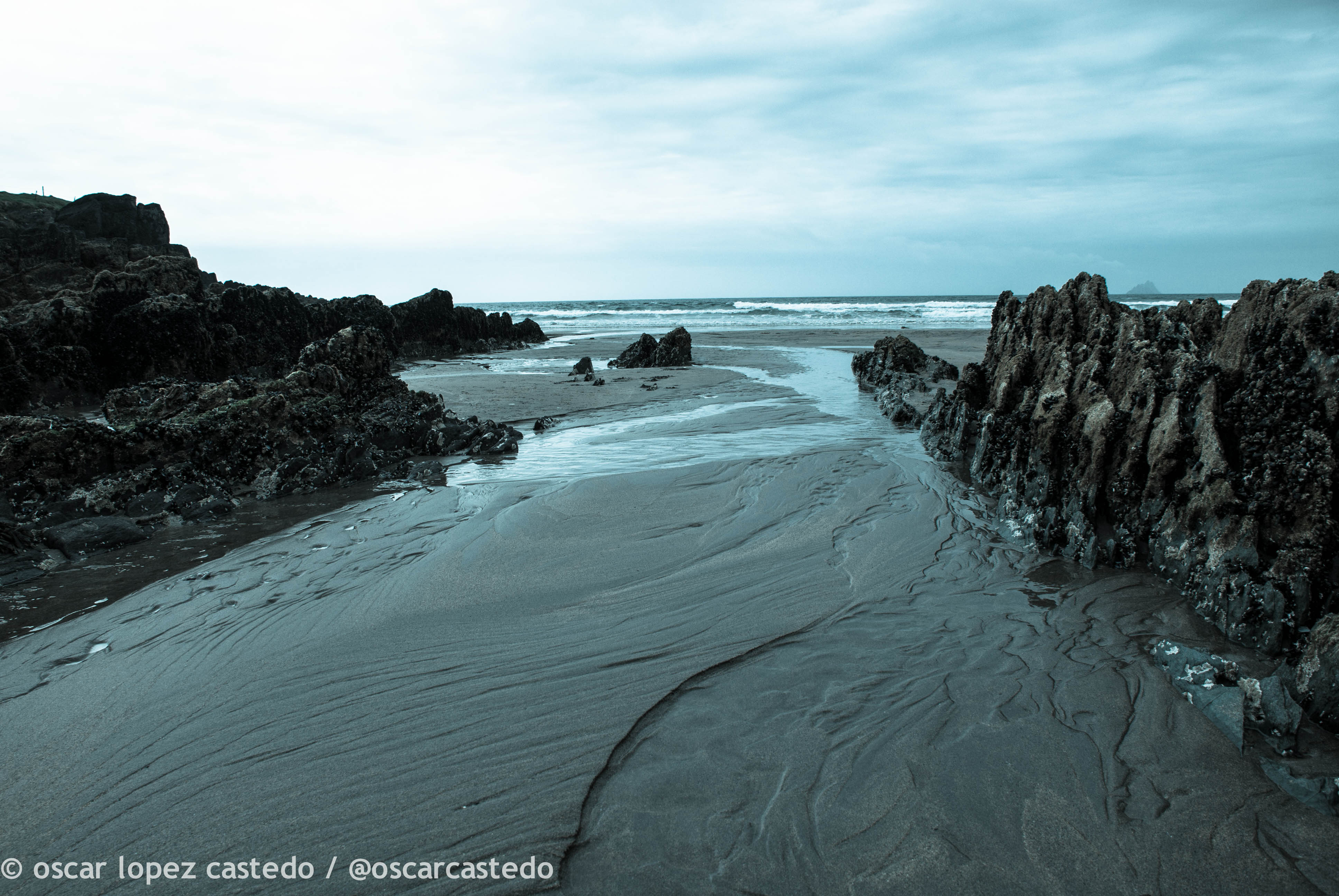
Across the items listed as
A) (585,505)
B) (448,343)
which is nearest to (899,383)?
(585,505)

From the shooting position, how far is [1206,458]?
4637mm

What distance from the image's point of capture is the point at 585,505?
6.86 meters

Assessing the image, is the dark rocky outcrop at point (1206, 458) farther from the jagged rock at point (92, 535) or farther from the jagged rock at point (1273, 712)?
the jagged rock at point (92, 535)

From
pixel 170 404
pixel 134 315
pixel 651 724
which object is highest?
pixel 134 315

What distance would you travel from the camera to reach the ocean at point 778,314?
4434cm

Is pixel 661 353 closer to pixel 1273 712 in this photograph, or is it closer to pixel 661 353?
pixel 661 353

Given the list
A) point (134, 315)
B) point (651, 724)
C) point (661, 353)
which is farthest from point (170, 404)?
point (661, 353)

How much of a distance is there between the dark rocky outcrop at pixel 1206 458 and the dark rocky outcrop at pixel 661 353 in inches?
572

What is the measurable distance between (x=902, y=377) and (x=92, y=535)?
14446mm

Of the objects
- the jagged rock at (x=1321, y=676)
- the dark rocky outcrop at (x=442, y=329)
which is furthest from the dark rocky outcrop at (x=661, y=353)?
the jagged rock at (x=1321, y=676)

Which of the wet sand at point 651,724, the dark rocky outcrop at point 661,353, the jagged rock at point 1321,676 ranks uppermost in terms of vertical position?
the dark rocky outcrop at point 661,353

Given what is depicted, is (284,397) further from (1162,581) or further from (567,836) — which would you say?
(1162,581)

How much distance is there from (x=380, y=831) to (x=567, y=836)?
2.54 feet

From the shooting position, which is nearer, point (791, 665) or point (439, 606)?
point (791, 665)
